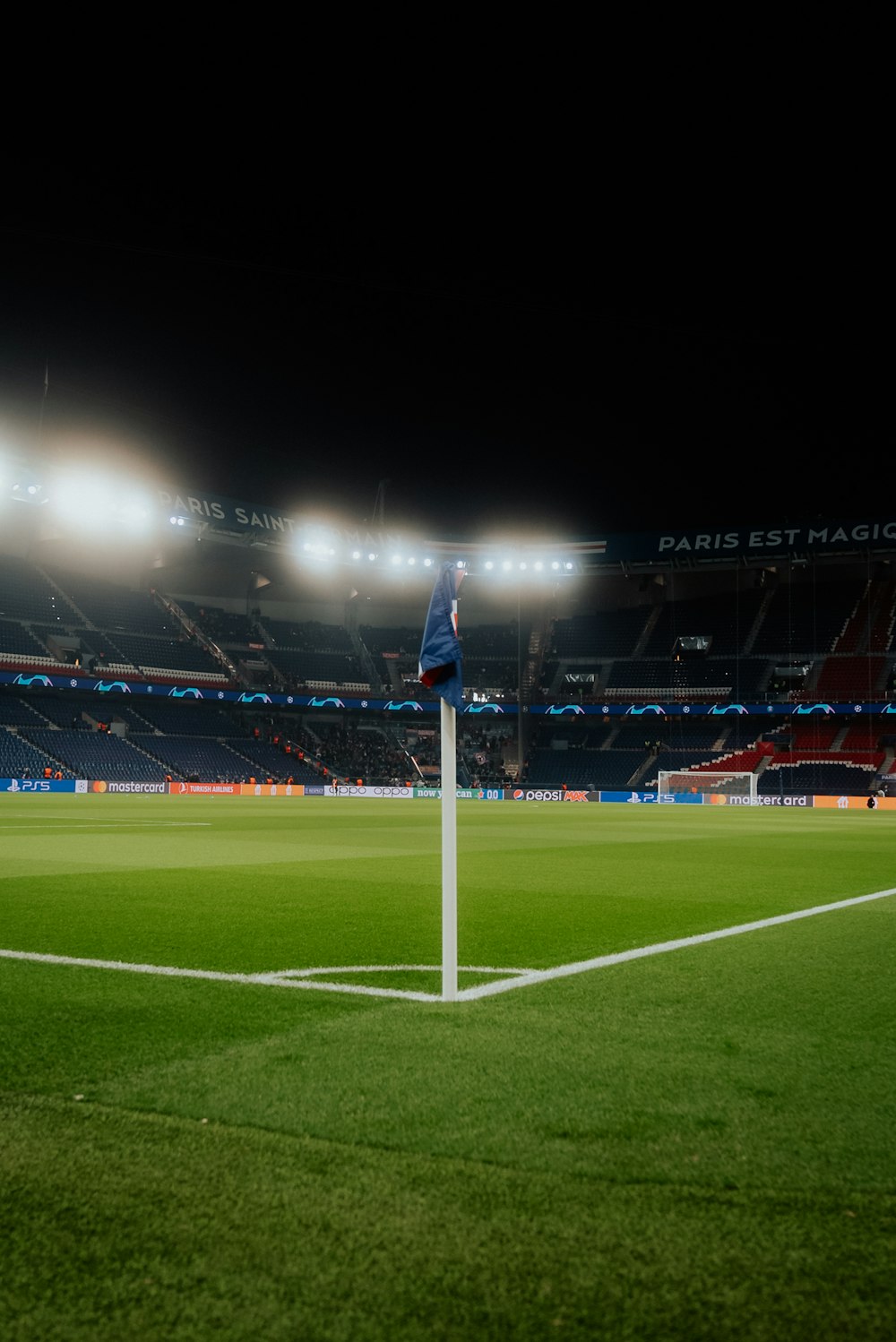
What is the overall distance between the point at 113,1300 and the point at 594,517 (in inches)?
2585

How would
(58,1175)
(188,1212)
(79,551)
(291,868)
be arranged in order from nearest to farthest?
(188,1212), (58,1175), (291,868), (79,551)

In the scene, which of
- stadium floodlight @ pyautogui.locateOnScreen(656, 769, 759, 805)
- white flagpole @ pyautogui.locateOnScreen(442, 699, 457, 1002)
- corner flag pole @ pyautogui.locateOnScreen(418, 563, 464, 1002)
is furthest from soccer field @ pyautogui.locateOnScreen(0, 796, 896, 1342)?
stadium floodlight @ pyautogui.locateOnScreen(656, 769, 759, 805)

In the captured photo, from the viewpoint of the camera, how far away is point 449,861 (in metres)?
5.29

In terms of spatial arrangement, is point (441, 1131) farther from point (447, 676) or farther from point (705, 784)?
point (705, 784)

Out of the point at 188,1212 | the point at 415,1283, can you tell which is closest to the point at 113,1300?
the point at 188,1212

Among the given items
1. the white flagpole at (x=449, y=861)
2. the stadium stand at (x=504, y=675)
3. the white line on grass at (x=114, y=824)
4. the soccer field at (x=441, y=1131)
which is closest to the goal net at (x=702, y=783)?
the stadium stand at (x=504, y=675)

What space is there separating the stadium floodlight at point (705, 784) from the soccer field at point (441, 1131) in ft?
166

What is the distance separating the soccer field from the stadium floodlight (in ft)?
166

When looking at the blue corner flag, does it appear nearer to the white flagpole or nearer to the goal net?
the white flagpole

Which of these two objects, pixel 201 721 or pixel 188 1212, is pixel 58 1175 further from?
pixel 201 721

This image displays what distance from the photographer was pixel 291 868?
13.8 meters

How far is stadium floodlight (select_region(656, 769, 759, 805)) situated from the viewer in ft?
189

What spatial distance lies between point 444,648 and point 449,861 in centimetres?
113

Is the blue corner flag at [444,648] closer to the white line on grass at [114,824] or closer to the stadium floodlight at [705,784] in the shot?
the white line on grass at [114,824]
